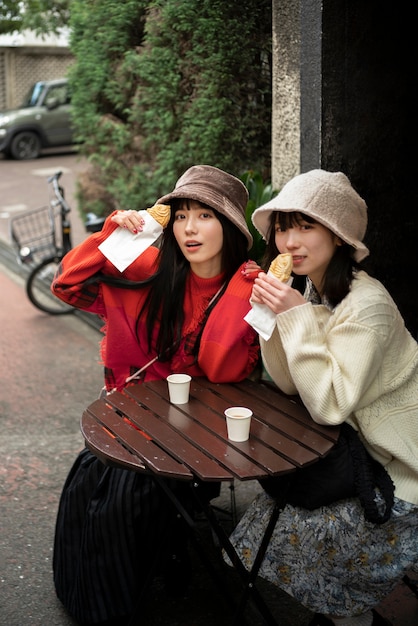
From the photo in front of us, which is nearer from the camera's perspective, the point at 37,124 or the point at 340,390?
the point at 340,390

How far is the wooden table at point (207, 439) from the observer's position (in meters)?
2.72

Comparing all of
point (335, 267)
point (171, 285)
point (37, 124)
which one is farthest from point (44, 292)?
point (37, 124)

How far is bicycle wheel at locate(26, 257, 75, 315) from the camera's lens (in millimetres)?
7863

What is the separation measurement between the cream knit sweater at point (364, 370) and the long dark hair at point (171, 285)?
531 mm

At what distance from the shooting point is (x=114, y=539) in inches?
128

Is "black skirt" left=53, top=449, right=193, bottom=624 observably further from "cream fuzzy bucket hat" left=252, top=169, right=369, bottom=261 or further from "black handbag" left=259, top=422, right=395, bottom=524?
"cream fuzzy bucket hat" left=252, top=169, right=369, bottom=261

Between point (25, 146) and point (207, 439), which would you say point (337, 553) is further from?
point (25, 146)

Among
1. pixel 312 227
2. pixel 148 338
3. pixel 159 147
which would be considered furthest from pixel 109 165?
pixel 312 227

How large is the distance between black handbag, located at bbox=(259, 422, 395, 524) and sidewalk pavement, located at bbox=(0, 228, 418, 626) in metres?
0.81

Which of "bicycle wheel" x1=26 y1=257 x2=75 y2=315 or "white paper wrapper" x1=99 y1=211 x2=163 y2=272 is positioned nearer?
"white paper wrapper" x1=99 y1=211 x2=163 y2=272

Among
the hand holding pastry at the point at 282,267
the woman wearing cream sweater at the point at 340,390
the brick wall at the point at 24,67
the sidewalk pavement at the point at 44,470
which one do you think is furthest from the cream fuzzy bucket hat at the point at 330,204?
the brick wall at the point at 24,67

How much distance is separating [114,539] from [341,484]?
907mm

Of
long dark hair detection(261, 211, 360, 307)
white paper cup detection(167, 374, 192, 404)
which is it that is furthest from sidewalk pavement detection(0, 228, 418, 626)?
Answer: long dark hair detection(261, 211, 360, 307)

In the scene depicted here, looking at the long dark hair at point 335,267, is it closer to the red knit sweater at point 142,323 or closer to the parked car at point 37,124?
the red knit sweater at point 142,323
